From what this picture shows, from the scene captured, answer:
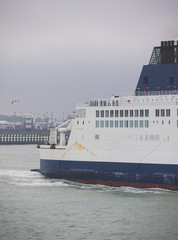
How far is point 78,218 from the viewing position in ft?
75.3

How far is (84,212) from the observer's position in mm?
24109

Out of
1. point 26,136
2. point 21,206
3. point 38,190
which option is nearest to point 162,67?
point 38,190

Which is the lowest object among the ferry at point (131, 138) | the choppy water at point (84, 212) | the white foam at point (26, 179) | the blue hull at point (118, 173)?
the choppy water at point (84, 212)

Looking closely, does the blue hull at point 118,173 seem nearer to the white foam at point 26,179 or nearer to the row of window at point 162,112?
A: the white foam at point 26,179

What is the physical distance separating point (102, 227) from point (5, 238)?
4852 millimetres

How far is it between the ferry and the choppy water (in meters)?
0.98

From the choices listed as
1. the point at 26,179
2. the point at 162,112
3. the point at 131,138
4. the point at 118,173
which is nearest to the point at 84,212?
the point at 118,173

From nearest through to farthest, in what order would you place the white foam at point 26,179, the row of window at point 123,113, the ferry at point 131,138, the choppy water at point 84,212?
the choppy water at point 84,212, the ferry at point 131,138, the row of window at point 123,113, the white foam at point 26,179

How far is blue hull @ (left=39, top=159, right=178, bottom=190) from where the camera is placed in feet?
94.8

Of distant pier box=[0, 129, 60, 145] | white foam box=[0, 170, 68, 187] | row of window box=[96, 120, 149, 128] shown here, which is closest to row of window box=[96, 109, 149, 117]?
row of window box=[96, 120, 149, 128]

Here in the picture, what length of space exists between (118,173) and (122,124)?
3601 millimetres

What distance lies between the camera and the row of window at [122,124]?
30438mm

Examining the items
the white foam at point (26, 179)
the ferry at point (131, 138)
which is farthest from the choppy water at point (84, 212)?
the ferry at point (131, 138)

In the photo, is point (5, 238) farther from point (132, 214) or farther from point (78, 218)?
point (132, 214)
